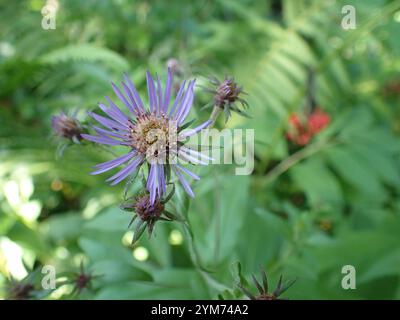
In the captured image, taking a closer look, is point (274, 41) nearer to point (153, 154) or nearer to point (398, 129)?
point (398, 129)

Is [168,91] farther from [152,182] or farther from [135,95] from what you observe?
[152,182]

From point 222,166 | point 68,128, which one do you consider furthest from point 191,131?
point 222,166

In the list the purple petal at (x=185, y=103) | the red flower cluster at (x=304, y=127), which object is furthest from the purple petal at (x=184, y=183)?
the red flower cluster at (x=304, y=127)

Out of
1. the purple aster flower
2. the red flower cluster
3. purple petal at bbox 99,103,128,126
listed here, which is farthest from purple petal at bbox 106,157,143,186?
the red flower cluster

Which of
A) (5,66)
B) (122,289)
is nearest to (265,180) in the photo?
(122,289)

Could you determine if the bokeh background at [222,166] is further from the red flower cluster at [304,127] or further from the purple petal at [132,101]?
the purple petal at [132,101]

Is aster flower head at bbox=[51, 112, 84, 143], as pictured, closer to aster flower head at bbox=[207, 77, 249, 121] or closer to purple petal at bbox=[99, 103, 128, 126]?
purple petal at bbox=[99, 103, 128, 126]
